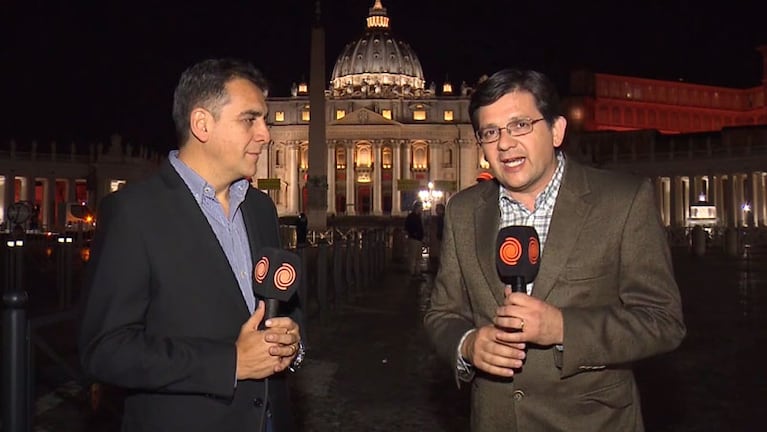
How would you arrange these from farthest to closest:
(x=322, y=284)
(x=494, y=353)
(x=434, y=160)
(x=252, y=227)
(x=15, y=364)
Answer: (x=434, y=160) → (x=322, y=284) → (x=15, y=364) → (x=252, y=227) → (x=494, y=353)

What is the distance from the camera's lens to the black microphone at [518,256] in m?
2.52

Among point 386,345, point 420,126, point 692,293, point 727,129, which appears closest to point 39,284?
point 386,345

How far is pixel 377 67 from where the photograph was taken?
126312mm

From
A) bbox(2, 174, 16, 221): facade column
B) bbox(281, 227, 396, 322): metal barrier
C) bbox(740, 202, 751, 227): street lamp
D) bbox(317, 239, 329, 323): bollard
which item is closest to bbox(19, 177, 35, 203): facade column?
bbox(2, 174, 16, 221): facade column

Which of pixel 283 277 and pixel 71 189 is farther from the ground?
pixel 71 189

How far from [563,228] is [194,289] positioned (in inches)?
51.9

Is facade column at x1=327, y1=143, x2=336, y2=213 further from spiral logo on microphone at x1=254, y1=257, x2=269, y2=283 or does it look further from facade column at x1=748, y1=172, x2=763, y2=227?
spiral logo on microphone at x1=254, y1=257, x2=269, y2=283

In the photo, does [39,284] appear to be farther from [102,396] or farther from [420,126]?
[420,126]

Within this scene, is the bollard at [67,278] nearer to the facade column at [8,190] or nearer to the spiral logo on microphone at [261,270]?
the spiral logo on microphone at [261,270]

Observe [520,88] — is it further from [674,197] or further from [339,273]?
[674,197]

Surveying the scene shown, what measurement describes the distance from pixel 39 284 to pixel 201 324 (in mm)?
16597

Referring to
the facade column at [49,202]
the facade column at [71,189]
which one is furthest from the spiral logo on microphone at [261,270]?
the facade column at [71,189]

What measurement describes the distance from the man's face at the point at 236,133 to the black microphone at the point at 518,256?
109cm

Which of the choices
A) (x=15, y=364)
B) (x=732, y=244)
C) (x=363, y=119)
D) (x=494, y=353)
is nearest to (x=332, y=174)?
(x=363, y=119)
